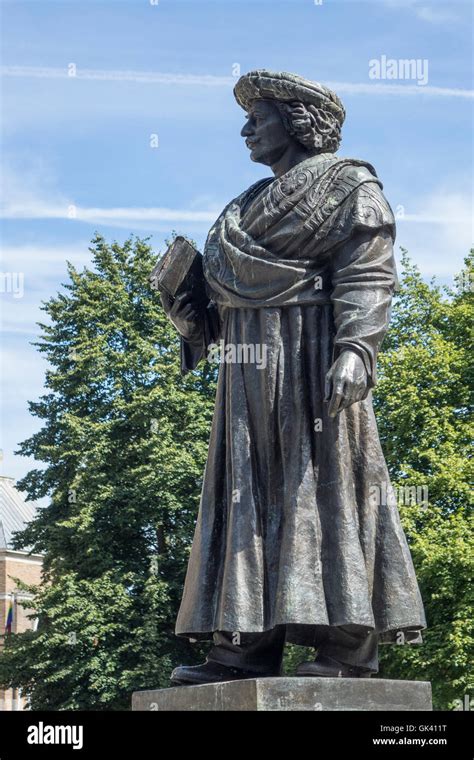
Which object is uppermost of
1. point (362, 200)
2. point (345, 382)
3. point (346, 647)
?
point (362, 200)

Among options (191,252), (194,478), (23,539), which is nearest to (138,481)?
(194,478)

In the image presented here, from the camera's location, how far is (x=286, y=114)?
8312 millimetres

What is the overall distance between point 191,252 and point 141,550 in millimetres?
34819

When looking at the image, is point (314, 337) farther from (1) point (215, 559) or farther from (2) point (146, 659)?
(2) point (146, 659)

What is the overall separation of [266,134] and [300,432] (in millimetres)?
1882

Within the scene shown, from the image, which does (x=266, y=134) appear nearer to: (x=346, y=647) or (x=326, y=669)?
(x=346, y=647)

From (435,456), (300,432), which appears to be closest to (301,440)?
(300,432)

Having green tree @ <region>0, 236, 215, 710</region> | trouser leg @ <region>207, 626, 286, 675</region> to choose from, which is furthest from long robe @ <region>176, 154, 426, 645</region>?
green tree @ <region>0, 236, 215, 710</region>

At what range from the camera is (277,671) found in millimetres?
7695

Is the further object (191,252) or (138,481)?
(138,481)

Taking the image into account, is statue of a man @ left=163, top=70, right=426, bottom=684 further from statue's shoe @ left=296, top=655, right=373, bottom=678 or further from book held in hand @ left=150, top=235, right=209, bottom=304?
book held in hand @ left=150, top=235, right=209, bottom=304

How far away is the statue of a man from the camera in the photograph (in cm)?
749

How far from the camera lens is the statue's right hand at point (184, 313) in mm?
8570
